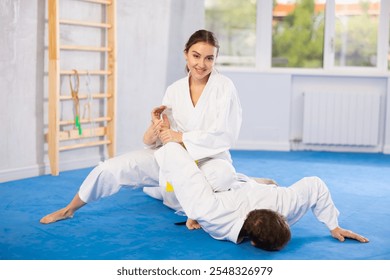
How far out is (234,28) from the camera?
6312 mm

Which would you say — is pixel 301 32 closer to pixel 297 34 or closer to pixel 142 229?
→ pixel 297 34

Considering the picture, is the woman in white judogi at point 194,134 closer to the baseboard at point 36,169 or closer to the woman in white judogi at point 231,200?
the woman in white judogi at point 231,200

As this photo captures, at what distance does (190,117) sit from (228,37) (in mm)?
3319

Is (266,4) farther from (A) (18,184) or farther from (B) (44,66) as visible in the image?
(A) (18,184)

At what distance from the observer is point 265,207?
9.14ft

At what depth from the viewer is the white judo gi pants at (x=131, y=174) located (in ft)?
9.91

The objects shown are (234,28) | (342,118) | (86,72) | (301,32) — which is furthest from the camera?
(234,28)

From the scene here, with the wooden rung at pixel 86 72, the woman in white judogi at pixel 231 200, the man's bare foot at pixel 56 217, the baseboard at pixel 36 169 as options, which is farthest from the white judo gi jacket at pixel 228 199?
the wooden rung at pixel 86 72

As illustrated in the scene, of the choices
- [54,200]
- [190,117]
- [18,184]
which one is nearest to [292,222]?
[190,117]

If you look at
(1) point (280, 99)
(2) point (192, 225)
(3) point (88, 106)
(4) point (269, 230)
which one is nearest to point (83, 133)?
(3) point (88, 106)

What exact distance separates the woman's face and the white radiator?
2.96 meters

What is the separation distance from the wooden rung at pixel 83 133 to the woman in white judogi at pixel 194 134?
152 centimetres

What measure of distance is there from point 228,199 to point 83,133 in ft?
7.64

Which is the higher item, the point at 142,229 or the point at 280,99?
the point at 280,99
